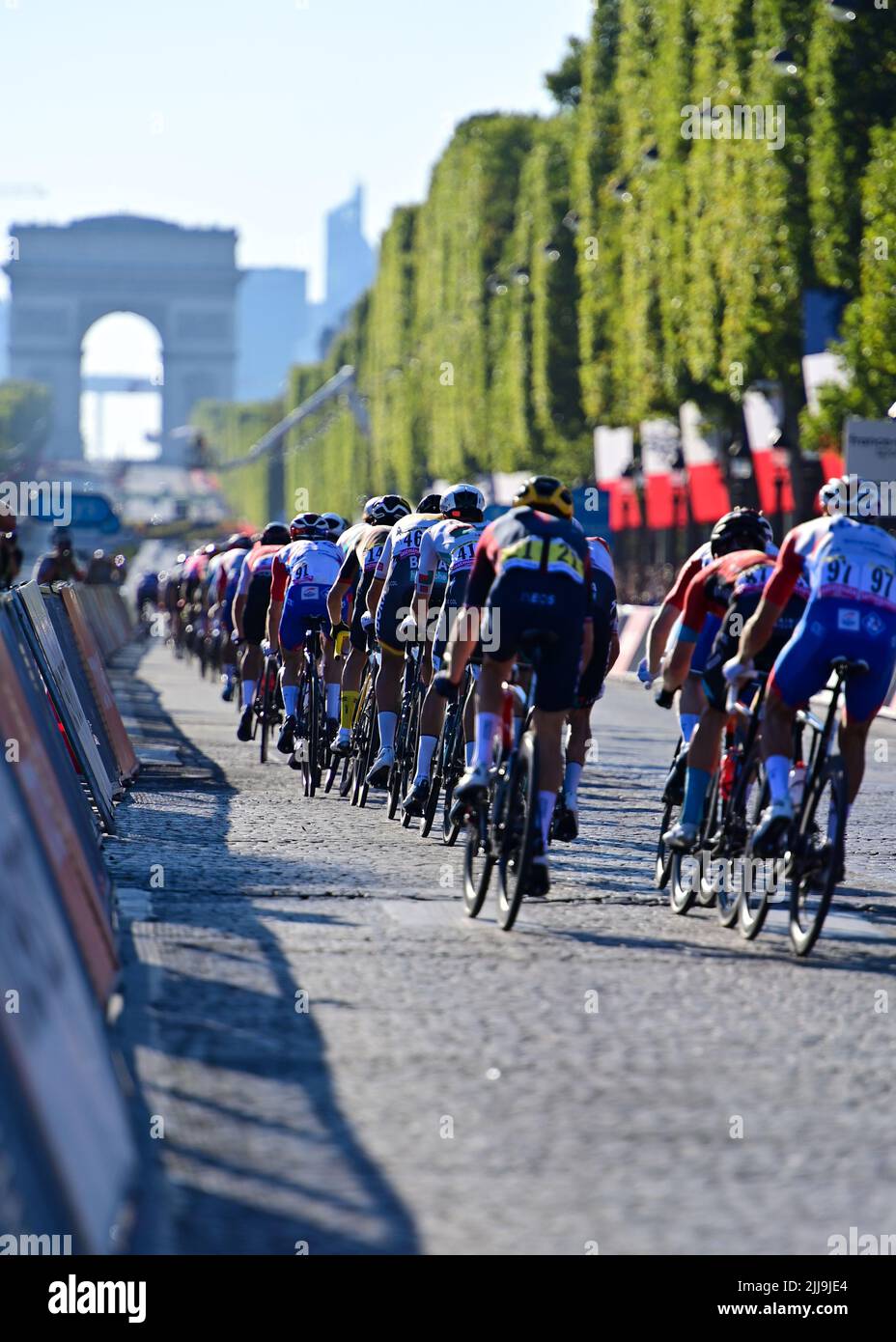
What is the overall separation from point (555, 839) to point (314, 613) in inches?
138

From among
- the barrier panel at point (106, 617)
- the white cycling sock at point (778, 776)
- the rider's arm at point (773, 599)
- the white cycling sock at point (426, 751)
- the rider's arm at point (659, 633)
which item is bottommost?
the barrier panel at point (106, 617)

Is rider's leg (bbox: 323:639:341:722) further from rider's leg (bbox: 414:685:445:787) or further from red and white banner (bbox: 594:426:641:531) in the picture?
red and white banner (bbox: 594:426:641:531)

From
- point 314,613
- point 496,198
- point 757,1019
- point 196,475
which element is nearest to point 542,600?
point 757,1019

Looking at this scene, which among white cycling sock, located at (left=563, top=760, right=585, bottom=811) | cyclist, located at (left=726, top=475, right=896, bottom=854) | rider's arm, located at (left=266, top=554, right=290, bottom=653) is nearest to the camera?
cyclist, located at (left=726, top=475, right=896, bottom=854)

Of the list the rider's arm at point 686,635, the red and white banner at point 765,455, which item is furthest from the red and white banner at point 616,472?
the rider's arm at point 686,635

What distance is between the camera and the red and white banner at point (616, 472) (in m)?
56.1

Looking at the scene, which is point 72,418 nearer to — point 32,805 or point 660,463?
point 660,463

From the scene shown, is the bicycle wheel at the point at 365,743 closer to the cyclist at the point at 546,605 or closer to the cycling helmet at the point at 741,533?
the cycling helmet at the point at 741,533

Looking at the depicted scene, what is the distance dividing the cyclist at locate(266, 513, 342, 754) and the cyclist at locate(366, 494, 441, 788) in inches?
55.1

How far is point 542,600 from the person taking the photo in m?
9.09

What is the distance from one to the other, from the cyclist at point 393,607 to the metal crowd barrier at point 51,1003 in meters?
4.34

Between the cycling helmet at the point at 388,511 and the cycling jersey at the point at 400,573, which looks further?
the cycling helmet at the point at 388,511

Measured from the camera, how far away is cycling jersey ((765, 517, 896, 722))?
8453 mm

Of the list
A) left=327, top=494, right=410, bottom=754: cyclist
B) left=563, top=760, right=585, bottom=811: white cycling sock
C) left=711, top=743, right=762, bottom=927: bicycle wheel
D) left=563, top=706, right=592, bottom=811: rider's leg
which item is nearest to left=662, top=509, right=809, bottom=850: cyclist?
left=711, top=743, right=762, bottom=927: bicycle wheel
